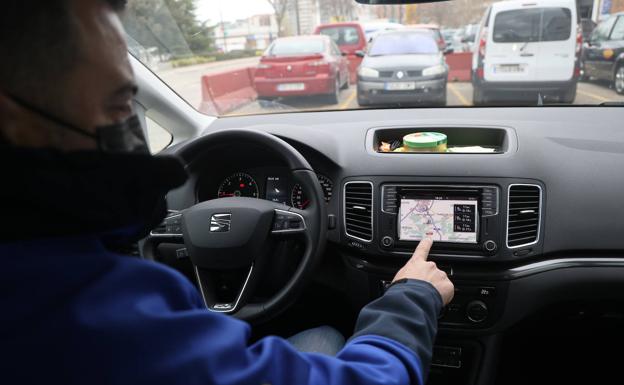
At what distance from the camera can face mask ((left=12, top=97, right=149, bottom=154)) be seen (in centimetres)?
81

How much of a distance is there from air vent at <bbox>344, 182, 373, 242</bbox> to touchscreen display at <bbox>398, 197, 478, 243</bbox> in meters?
0.15

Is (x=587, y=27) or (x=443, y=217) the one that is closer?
(x=443, y=217)

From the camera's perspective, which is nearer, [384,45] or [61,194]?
[61,194]

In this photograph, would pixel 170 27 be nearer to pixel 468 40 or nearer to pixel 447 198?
pixel 447 198

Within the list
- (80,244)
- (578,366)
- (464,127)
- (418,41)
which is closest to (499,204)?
(464,127)

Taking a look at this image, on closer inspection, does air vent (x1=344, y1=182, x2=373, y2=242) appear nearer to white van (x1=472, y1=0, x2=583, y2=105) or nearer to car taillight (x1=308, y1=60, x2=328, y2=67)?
white van (x1=472, y1=0, x2=583, y2=105)

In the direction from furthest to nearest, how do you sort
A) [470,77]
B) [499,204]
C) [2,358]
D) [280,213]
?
[470,77]
[499,204]
[280,213]
[2,358]

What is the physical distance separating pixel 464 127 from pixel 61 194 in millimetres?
2164

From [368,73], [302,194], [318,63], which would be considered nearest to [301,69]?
[318,63]

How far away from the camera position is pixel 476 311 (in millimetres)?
2385

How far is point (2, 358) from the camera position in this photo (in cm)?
75

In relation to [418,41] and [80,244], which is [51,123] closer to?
[80,244]

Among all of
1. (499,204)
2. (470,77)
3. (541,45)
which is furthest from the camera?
(470,77)

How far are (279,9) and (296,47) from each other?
1.18 metres
